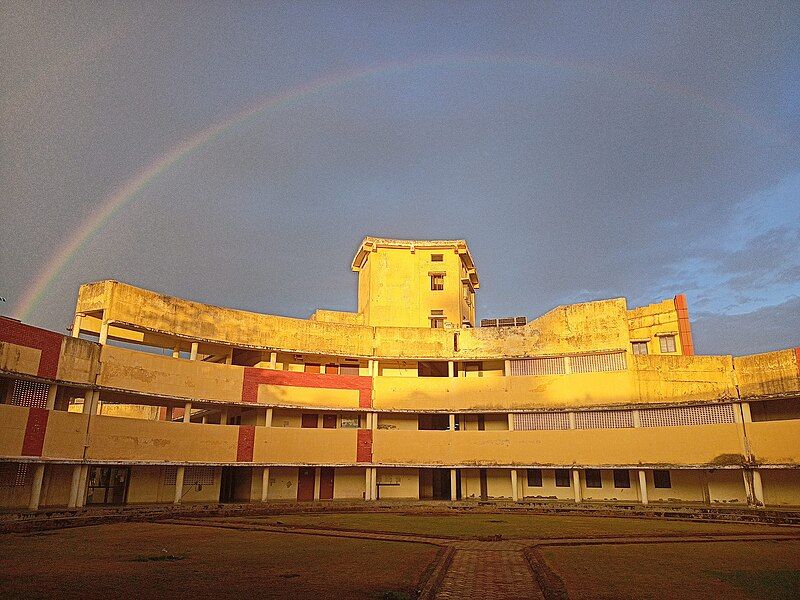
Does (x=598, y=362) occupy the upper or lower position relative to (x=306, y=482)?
upper

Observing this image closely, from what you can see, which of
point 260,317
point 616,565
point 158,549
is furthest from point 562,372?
point 158,549

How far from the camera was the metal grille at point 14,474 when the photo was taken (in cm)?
2761

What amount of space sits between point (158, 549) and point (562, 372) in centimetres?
2990

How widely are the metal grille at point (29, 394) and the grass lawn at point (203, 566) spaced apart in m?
11.1

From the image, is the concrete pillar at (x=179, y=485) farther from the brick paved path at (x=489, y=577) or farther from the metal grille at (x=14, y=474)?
the brick paved path at (x=489, y=577)

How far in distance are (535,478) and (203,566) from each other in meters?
31.5

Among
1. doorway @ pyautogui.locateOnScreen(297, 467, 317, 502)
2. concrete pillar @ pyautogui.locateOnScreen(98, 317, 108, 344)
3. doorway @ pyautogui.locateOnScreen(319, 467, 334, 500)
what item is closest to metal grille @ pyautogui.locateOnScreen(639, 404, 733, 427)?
doorway @ pyautogui.locateOnScreen(319, 467, 334, 500)

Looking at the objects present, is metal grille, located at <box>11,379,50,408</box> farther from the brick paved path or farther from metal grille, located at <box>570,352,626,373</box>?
metal grille, located at <box>570,352,626,373</box>

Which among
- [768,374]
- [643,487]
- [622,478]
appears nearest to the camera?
[768,374]

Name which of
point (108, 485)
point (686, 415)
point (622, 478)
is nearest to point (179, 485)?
point (108, 485)

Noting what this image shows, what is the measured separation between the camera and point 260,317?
130ft

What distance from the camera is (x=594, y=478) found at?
3928cm

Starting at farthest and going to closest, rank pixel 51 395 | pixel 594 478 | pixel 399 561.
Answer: pixel 594 478 → pixel 51 395 → pixel 399 561

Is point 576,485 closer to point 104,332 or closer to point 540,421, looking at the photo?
point 540,421
